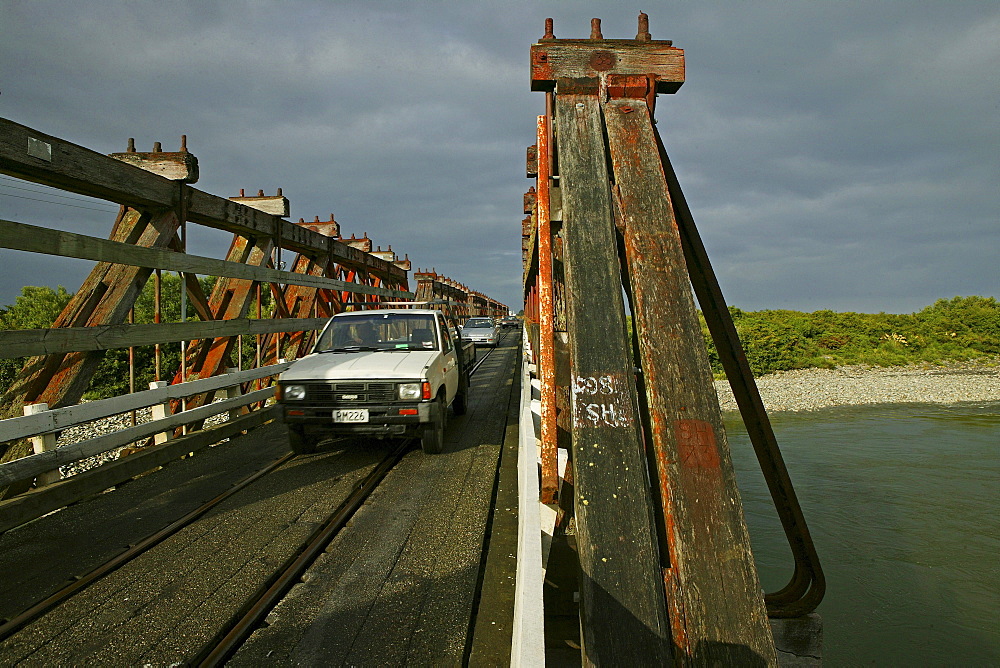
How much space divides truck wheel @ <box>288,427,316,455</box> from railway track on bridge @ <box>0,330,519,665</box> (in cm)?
91

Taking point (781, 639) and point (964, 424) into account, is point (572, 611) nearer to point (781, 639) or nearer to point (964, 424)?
point (781, 639)

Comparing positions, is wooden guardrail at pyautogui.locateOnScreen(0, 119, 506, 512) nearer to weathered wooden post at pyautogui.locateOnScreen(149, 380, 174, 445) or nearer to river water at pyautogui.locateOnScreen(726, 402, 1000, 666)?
weathered wooden post at pyautogui.locateOnScreen(149, 380, 174, 445)

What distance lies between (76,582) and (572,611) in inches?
120

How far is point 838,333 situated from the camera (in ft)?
104

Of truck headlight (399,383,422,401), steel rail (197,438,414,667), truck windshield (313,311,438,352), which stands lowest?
steel rail (197,438,414,667)

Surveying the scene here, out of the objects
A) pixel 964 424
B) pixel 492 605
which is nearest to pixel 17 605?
pixel 492 605

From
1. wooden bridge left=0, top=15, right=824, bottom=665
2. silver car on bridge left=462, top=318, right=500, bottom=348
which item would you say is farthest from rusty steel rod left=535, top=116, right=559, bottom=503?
silver car on bridge left=462, top=318, right=500, bottom=348

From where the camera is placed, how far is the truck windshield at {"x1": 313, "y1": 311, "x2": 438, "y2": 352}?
7.66 metres

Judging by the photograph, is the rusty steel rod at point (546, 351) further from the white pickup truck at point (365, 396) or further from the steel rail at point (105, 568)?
the white pickup truck at point (365, 396)

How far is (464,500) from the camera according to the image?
5.17 m

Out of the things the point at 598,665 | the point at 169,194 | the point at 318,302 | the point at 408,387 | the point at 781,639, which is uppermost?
the point at 169,194

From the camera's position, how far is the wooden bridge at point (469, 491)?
180 centimetres

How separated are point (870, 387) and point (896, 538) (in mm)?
17391

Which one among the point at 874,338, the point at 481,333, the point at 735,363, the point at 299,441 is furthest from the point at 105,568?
the point at 874,338
